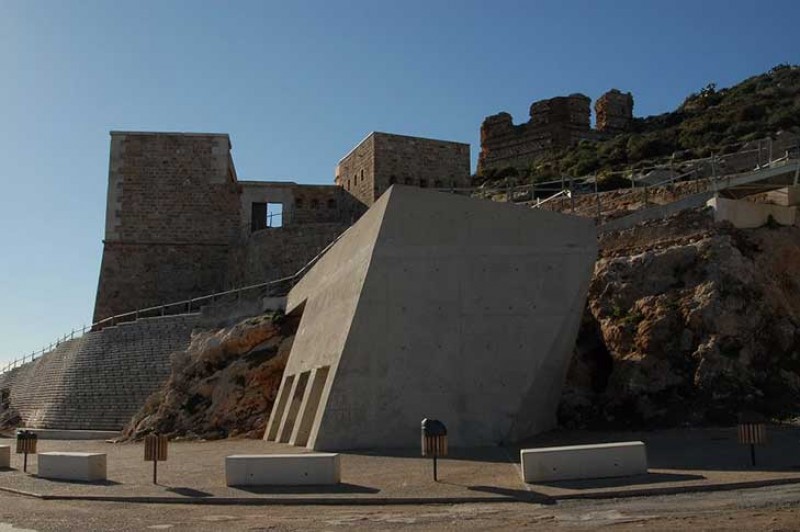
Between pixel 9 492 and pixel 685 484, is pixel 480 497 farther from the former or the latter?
pixel 9 492

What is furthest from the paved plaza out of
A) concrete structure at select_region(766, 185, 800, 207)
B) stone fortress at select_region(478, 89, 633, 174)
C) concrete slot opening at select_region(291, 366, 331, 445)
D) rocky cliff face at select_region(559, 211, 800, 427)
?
stone fortress at select_region(478, 89, 633, 174)

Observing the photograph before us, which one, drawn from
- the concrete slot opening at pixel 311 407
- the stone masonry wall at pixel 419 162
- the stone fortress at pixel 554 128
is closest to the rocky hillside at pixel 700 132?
the stone fortress at pixel 554 128

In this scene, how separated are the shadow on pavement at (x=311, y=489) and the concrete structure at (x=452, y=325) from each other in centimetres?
323

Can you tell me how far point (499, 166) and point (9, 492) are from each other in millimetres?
62340

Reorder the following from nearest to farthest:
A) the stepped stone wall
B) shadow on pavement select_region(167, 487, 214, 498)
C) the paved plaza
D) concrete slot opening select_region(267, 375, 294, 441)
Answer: the paved plaza, shadow on pavement select_region(167, 487, 214, 498), concrete slot opening select_region(267, 375, 294, 441), the stepped stone wall

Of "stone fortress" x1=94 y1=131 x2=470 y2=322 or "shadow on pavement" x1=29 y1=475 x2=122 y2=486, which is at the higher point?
"stone fortress" x1=94 y1=131 x2=470 y2=322

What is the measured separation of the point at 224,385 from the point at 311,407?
6041mm

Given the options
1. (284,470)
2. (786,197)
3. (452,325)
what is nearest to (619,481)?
(284,470)

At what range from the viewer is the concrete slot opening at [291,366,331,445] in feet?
48.2

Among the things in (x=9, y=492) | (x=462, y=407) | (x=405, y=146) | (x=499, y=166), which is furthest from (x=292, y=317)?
(x=499, y=166)

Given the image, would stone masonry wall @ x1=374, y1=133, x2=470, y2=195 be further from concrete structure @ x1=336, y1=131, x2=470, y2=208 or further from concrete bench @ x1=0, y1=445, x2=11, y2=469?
concrete bench @ x1=0, y1=445, x2=11, y2=469

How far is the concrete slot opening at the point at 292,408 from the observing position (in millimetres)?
15959

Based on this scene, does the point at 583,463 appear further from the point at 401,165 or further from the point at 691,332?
the point at 401,165

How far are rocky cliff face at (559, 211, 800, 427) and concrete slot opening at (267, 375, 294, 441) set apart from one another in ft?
19.3
